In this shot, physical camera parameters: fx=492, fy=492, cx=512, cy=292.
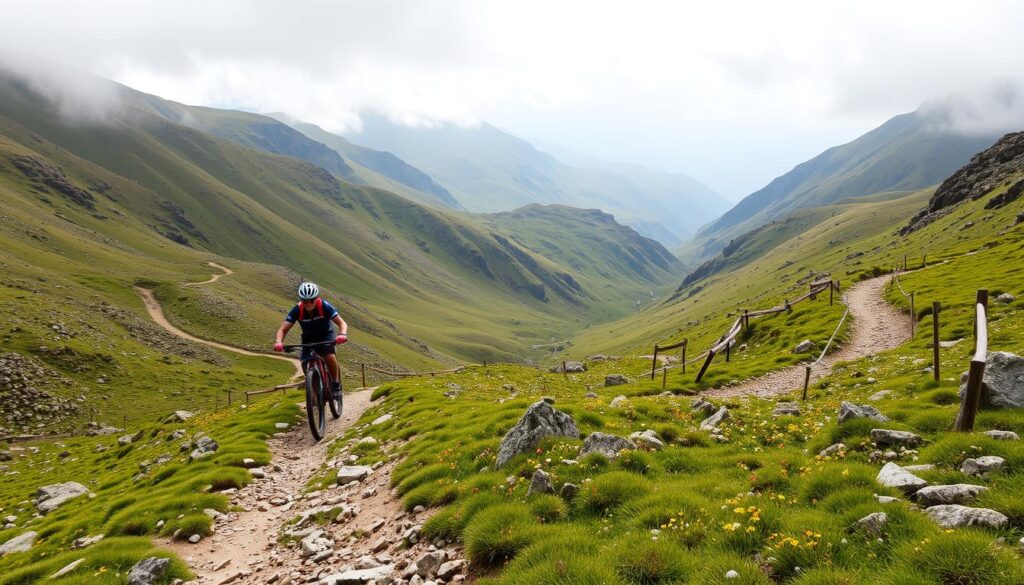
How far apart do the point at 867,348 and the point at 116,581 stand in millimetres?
40065

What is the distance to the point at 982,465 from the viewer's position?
336 inches

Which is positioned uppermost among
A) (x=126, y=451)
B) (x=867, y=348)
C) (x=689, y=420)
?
(x=689, y=420)

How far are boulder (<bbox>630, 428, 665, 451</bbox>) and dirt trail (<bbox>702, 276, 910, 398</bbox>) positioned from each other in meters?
13.4

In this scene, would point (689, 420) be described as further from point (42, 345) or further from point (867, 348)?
point (42, 345)

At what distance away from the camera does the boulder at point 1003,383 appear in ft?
36.7

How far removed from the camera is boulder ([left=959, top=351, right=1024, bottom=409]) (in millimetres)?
11180

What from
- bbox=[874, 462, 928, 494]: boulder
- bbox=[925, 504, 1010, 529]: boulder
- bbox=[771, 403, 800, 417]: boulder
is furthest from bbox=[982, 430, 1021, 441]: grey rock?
bbox=[771, 403, 800, 417]: boulder

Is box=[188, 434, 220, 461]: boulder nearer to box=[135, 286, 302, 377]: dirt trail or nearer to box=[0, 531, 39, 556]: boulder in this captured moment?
box=[0, 531, 39, 556]: boulder

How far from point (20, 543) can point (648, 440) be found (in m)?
20.9

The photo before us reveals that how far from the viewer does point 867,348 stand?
33.5 metres

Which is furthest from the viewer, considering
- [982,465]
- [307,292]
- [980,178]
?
[980,178]

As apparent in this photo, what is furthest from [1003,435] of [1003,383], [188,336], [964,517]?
[188,336]

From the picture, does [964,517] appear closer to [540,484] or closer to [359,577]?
[540,484]

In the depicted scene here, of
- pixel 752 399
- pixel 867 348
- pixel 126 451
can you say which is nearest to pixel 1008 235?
pixel 867 348
